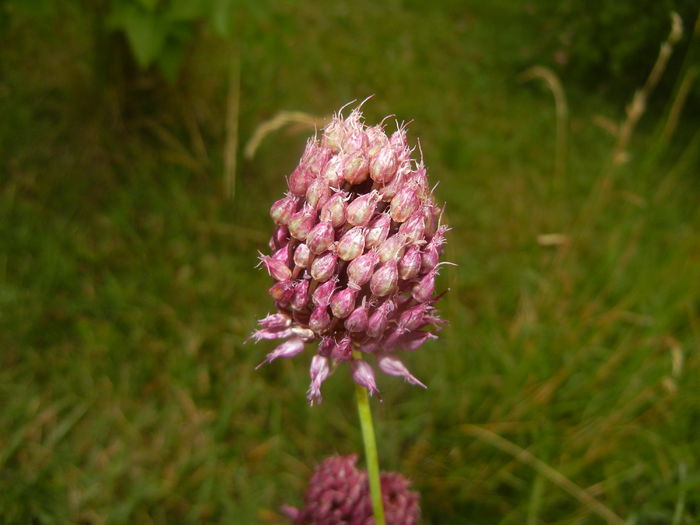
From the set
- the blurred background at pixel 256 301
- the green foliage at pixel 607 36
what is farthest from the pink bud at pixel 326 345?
the green foliage at pixel 607 36

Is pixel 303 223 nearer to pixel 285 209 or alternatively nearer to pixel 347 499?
pixel 285 209

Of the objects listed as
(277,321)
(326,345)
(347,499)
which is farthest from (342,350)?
(347,499)

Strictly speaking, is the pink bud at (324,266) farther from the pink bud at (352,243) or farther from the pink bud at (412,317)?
the pink bud at (412,317)

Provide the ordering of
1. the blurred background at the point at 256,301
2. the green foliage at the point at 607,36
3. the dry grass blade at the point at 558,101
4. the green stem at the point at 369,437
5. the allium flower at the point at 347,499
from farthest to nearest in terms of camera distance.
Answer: the green foliage at the point at 607,36, the dry grass blade at the point at 558,101, the blurred background at the point at 256,301, the allium flower at the point at 347,499, the green stem at the point at 369,437

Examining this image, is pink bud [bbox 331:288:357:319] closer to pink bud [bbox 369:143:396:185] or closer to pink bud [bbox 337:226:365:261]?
pink bud [bbox 337:226:365:261]

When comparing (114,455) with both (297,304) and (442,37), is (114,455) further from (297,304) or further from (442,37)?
(442,37)
